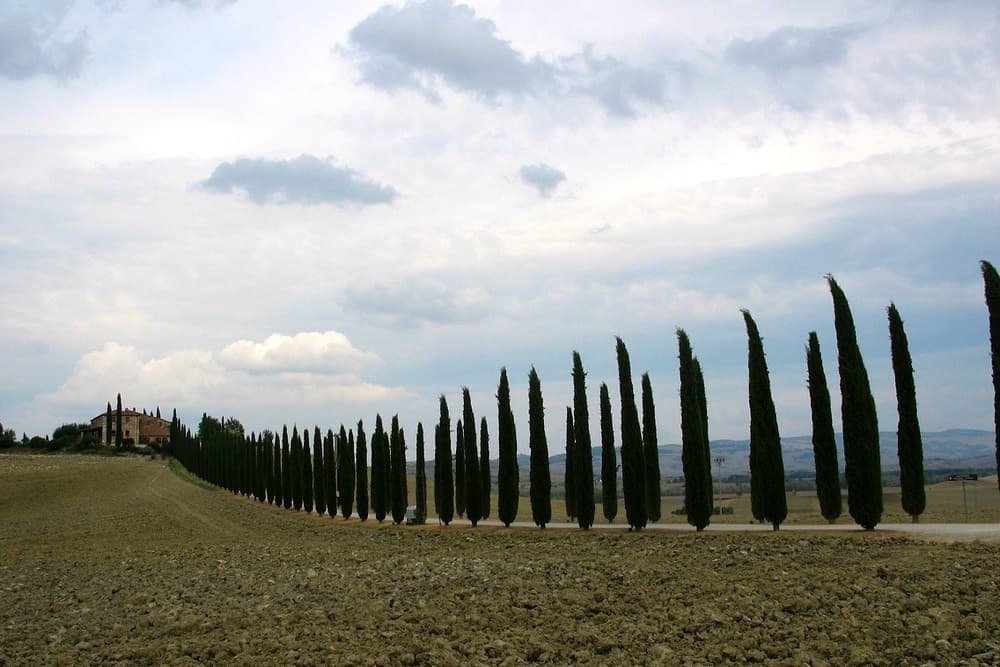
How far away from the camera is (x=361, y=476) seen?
49875mm

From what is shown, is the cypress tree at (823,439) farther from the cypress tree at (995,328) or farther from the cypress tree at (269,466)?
the cypress tree at (269,466)

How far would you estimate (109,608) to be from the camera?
17844mm

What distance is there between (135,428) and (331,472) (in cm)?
10573

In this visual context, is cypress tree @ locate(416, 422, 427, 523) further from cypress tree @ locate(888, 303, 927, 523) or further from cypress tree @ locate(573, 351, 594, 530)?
cypress tree @ locate(888, 303, 927, 523)

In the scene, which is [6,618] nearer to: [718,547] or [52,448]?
[718,547]

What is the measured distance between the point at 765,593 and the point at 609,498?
21.2 meters

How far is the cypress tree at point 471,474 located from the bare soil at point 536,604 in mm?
10758

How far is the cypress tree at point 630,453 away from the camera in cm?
2912

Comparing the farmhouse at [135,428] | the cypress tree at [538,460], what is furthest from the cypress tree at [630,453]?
the farmhouse at [135,428]

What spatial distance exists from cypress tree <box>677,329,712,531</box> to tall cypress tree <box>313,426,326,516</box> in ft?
99.3

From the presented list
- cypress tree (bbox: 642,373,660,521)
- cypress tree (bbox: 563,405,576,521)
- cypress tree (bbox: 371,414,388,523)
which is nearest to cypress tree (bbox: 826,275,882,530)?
cypress tree (bbox: 642,373,660,521)

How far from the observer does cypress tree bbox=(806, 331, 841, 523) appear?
83.8 ft

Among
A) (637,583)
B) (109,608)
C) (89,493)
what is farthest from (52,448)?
(637,583)

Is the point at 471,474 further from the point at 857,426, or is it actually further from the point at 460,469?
the point at 857,426
